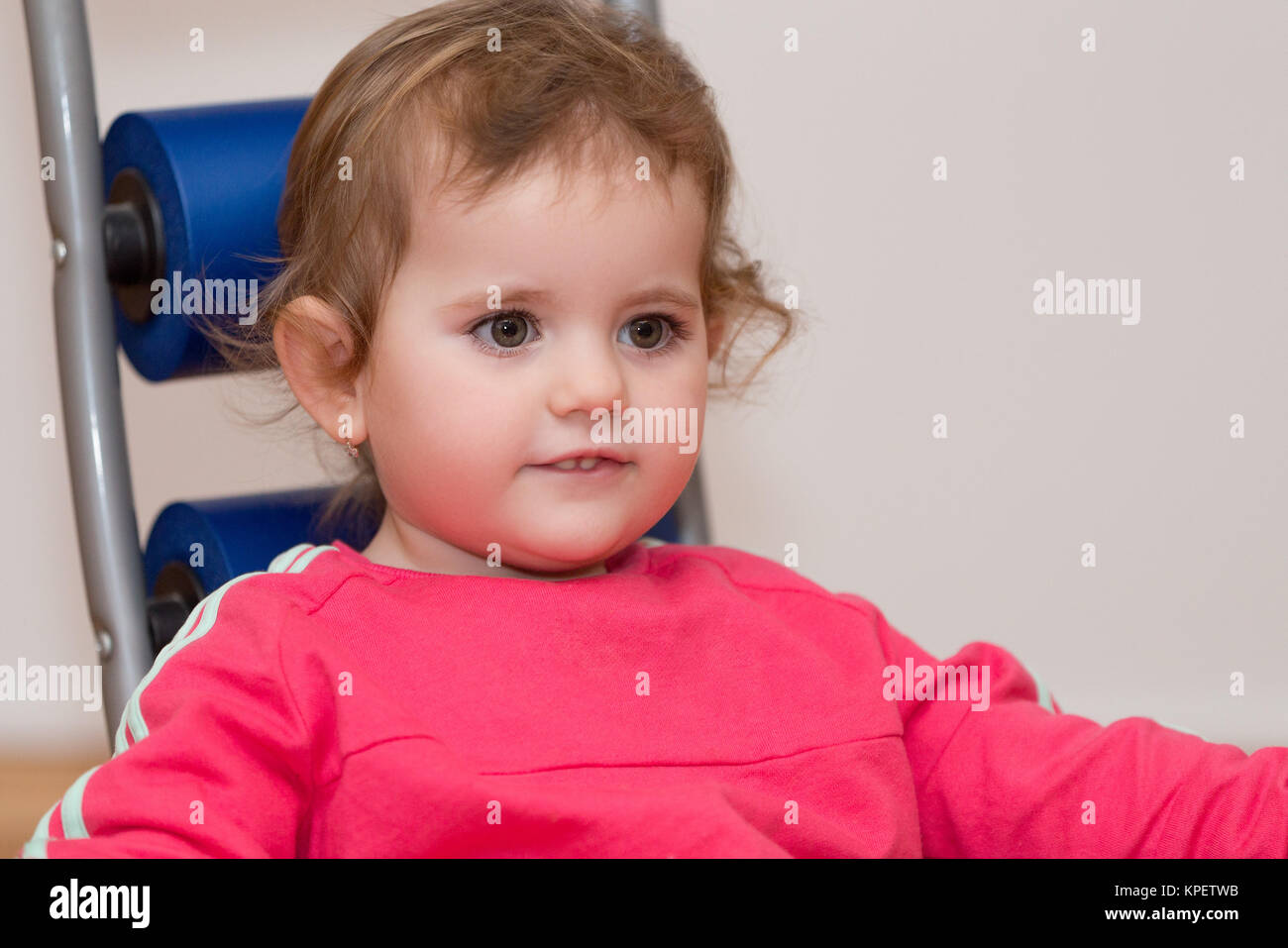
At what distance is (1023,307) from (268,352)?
95 centimetres

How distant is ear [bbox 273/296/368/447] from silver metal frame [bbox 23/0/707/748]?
0.23 metres

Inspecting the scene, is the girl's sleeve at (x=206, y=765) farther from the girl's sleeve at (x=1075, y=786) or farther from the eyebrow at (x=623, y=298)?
the girl's sleeve at (x=1075, y=786)

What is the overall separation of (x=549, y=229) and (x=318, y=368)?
0.63ft

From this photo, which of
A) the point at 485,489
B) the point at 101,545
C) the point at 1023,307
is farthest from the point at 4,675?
the point at 1023,307

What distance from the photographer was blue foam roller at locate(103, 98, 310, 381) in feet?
3.41

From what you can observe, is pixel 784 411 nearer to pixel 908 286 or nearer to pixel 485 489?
pixel 908 286

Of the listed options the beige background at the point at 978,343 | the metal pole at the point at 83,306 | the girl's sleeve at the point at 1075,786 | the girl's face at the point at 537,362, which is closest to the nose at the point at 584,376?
the girl's face at the point at 537,362

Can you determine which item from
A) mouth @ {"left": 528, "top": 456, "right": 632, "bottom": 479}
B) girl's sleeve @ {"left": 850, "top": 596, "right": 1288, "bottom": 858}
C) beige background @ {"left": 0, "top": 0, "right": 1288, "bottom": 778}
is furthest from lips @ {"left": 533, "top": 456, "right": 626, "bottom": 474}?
beige background @ {"left": 0, "top": 0, "right": 1288, "bottom": 778}

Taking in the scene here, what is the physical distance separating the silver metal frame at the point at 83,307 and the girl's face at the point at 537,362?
0.29 meters

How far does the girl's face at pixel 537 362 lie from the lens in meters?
0.83

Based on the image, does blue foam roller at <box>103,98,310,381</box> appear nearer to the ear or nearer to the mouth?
the ear

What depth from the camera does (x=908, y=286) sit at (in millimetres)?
1657

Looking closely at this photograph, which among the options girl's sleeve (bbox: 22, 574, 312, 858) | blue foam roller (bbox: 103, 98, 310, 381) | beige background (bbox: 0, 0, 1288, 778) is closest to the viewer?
girl's sleeve (bbox: 22, 574, 312, 858)

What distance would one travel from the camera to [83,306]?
109 cm
